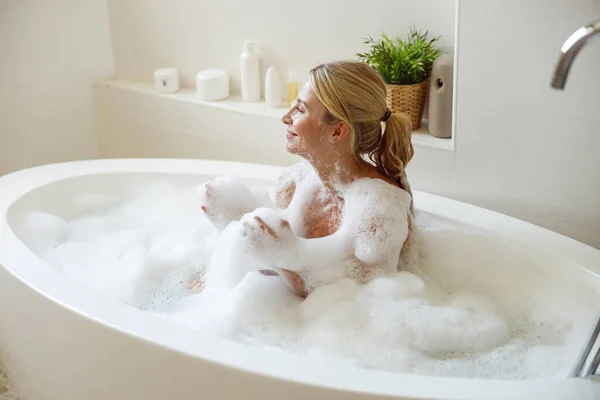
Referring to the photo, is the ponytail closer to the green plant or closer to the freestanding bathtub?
the freestanding bathtub

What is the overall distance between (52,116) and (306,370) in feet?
7.19

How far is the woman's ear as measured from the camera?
1.86 m

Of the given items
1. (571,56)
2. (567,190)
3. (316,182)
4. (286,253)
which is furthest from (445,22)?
(571,56)

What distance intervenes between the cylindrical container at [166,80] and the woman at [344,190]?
1.36 m

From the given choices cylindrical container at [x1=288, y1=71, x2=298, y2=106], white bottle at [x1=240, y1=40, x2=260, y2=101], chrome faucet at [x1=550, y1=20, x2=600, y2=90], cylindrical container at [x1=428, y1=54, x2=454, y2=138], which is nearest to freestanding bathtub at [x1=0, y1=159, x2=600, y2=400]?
cylindrical container at [x1=428, y1=54, x2=454, y2=138]

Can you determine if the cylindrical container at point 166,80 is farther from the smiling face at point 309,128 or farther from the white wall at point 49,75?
the smiling face at point 309,128

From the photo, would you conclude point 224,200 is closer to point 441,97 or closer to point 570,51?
point 441,97

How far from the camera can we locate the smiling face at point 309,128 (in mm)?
1874

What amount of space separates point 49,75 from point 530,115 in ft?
6.50

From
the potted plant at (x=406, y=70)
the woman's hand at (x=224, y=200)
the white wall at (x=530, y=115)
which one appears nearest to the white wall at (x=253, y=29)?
the potted plant at (x=406, y=70)

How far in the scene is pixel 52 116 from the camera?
10.9 ft

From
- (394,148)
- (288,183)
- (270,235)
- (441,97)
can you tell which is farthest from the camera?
(441,97)

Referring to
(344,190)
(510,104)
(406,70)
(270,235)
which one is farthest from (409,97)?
(270,235)

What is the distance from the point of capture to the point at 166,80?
10.6 ft
